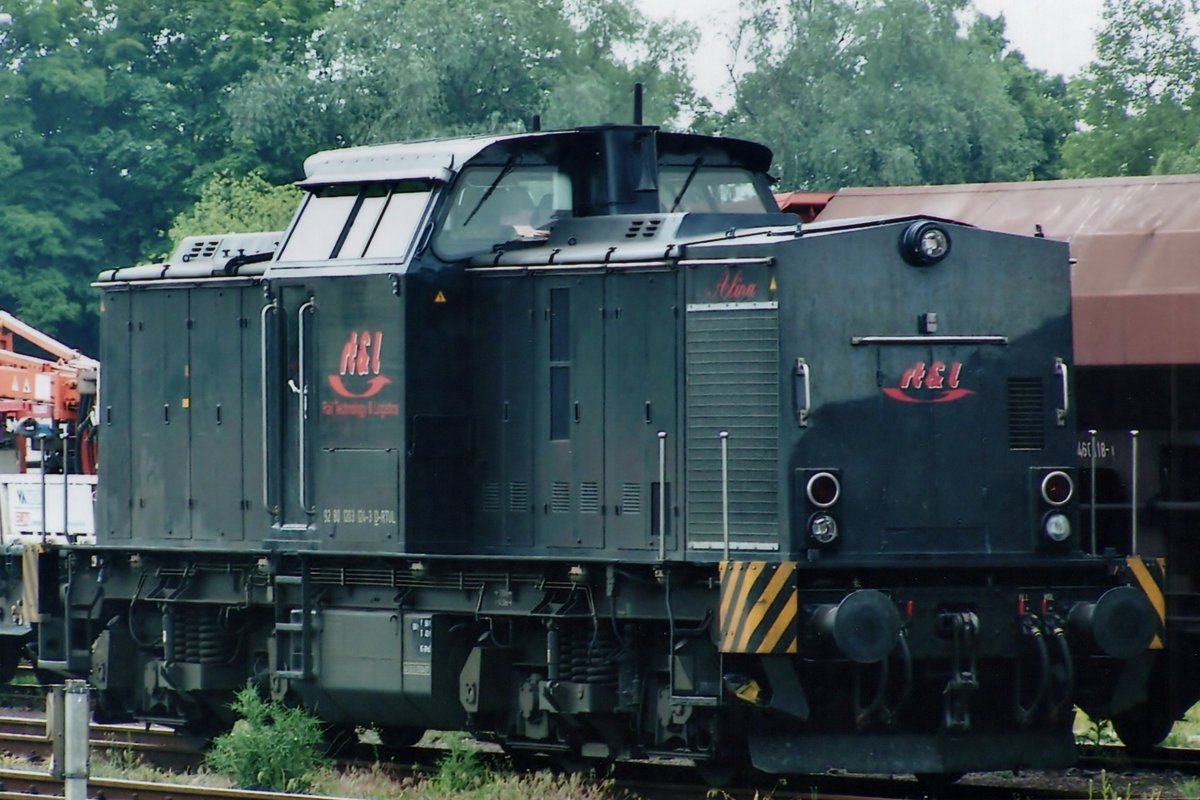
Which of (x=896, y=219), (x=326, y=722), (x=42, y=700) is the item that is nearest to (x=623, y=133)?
→ (x=896, y=219)

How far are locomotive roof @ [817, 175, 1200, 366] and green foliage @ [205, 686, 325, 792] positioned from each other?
18.6 feet

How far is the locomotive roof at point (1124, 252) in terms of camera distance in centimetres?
1309

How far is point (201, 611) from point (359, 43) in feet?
101

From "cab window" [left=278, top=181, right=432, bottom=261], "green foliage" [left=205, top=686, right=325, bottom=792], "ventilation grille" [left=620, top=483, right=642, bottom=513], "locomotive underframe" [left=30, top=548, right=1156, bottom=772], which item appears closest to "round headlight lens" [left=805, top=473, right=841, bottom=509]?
"locomotive underframe" [left=30, top=548, right=1156, bottom=772]

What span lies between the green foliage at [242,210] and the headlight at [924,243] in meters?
24.9

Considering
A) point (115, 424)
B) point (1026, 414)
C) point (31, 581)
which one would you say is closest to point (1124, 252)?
point (1026, 414)

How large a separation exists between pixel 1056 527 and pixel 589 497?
8.89 ft

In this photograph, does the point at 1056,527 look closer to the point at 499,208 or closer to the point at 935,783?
the point at 935,783

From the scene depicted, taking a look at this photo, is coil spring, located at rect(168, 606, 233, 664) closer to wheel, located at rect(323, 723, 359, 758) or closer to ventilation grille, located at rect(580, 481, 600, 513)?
wheel, located at rect(323, 723, 359, 758)

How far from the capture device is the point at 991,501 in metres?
11.4

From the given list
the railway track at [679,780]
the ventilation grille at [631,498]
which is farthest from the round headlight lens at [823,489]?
the railway track at [679,780]

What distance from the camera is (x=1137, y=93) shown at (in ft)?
145

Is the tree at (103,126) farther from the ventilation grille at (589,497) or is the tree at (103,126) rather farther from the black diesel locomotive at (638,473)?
the ventilation grille at (589,497)

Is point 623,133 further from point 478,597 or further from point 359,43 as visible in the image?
point 359,43
